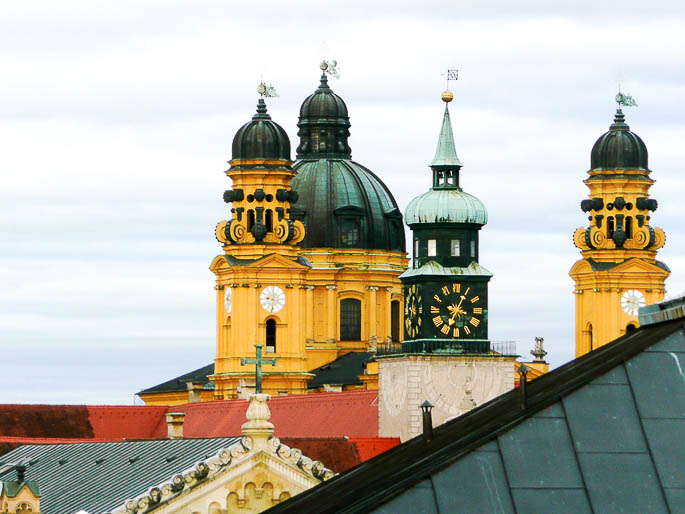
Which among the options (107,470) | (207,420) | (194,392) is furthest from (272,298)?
(107,470)

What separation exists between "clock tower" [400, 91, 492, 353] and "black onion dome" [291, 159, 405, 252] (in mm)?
48262

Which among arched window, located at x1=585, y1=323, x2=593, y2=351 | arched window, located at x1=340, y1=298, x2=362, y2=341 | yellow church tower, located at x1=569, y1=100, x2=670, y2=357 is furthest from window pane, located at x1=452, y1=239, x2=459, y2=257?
arched window, located at x1=340, y1=298, x2=362, y2=341

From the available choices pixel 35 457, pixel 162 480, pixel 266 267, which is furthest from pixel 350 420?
pixel 162 480

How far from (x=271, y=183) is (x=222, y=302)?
7790 millimetres

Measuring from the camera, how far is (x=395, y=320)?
575ft

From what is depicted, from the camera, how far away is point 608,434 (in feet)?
95.0

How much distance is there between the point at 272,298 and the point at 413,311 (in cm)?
3627

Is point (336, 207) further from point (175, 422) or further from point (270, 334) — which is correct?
point (175, 422)

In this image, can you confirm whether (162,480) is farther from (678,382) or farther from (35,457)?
(678,382)

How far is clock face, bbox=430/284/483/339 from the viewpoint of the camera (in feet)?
384

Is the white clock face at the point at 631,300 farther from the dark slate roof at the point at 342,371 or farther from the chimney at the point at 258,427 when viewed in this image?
the chimney at the point at 258,427

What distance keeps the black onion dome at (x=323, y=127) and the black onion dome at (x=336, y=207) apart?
864 millimetres

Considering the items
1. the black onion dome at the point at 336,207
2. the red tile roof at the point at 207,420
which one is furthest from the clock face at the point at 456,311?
the black onion dome at the point at 336,207

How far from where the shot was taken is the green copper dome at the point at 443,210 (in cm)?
12138
